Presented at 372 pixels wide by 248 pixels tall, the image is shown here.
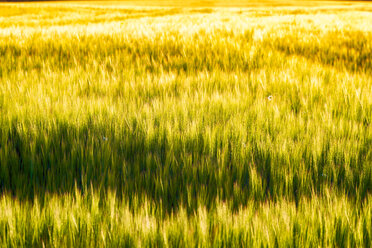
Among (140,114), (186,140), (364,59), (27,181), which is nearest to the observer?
(27,181)

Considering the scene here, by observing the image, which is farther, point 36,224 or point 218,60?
point 218,60

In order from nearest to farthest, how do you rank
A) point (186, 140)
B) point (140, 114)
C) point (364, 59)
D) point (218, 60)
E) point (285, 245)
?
point (285, 245)
point (186, 140)
point (140, 114)
point (218, 60)
point (364, 59)

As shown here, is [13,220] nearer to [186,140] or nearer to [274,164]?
[186,140]

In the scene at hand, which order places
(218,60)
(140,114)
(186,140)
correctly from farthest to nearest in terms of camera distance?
(218,60) < (140,114) < (186,140)

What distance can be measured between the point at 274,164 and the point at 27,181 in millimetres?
898

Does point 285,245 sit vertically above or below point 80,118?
A: below

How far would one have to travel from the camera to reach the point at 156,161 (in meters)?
1.31

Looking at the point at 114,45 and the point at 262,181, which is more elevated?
the point at 114,45

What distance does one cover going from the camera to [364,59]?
413cm

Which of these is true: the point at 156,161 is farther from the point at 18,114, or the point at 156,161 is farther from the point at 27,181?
the point at 18,114

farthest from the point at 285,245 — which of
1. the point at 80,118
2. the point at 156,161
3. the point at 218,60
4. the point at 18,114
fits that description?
the point at 218,60

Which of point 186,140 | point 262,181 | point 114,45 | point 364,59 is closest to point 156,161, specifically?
point 186,140

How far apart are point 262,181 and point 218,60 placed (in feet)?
8.36

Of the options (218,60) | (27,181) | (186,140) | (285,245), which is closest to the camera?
(285,245)
